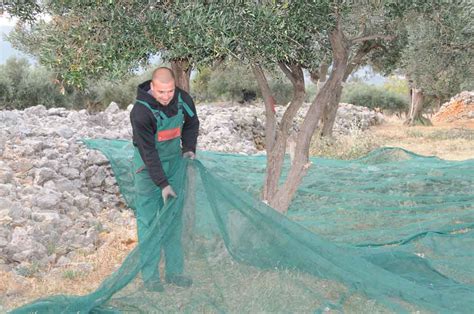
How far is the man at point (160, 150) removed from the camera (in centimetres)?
500

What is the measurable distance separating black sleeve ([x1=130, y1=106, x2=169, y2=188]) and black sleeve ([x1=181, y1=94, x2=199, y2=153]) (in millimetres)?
511

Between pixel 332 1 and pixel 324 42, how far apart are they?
1677mm

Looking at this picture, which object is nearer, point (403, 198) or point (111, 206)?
point (403, 198)

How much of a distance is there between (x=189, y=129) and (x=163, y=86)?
2.38ft

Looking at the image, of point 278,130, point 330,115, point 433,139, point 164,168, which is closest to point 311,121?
point 278,130

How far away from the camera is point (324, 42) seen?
7.58 metres

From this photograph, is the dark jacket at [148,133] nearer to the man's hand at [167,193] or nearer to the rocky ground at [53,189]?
the man's hand at [167,193]

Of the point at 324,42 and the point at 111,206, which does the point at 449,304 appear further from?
the point at 111,206

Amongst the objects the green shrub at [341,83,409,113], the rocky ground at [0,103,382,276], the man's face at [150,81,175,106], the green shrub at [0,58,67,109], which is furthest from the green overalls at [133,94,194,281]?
the green shrub at [341,83,409,113]

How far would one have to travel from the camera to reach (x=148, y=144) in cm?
521

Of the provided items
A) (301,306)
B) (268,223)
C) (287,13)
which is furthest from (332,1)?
(301,306)

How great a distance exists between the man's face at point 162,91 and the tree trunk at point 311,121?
2196mm

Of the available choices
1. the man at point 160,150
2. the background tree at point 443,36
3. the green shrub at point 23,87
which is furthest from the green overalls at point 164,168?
the green shrub at point 23,87

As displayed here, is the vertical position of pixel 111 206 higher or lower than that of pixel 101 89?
lower
